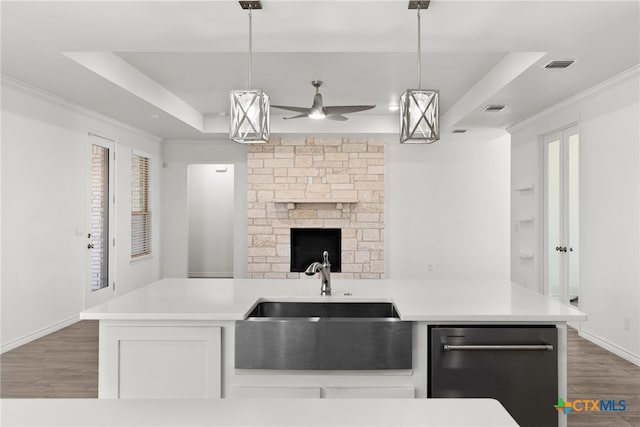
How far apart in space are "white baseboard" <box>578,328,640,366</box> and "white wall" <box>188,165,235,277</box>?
19.8 feet

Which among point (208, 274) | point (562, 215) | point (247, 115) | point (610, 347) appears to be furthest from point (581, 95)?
point (208, 274)

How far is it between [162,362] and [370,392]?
3.01ft

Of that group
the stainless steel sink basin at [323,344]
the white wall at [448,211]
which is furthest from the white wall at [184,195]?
the stainless steel sink basin at [323,344]

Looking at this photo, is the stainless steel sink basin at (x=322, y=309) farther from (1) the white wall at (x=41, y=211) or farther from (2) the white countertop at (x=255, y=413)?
(1) the white wall at (x=41, y=211)

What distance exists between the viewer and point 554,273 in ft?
17.2

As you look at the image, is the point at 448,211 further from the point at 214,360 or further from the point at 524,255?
the point at 214,360

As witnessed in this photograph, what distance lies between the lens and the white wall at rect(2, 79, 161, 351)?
13.3 feet

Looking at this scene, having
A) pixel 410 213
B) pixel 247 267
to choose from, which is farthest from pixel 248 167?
pixel 410 213

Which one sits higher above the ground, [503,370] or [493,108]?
[493,108]

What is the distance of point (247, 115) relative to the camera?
2.15 m

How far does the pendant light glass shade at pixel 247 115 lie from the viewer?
2.15 meters

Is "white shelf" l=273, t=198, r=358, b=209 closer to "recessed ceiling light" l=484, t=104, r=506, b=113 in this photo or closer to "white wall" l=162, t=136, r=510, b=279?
"white wall" l=162, t=136, r=510, b=279

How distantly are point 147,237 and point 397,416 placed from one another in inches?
272

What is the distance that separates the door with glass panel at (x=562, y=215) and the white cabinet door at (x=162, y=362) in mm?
4037
